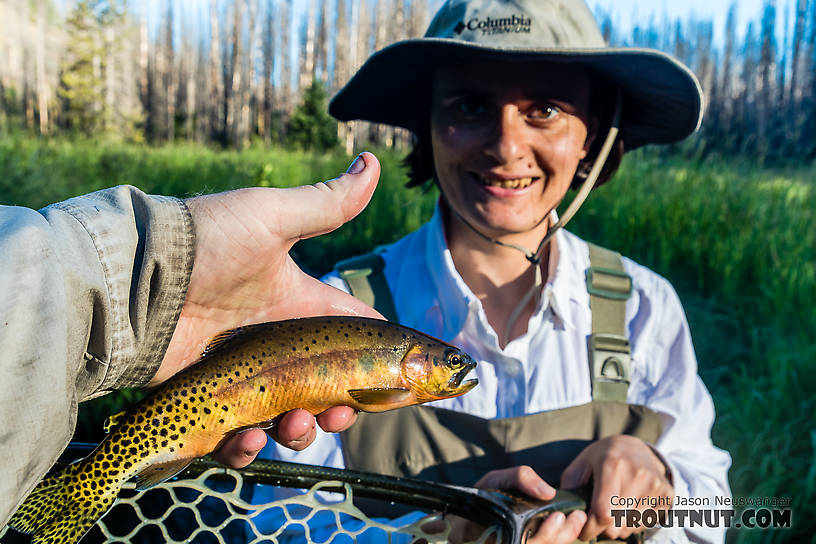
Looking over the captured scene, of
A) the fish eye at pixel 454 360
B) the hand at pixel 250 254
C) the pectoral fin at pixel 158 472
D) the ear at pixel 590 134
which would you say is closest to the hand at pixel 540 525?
the fish eye at pixel 454 360

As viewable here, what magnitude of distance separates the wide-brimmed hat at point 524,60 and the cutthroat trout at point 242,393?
1.24 m

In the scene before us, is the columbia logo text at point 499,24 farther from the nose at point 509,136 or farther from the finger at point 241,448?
the finger at point 241,448

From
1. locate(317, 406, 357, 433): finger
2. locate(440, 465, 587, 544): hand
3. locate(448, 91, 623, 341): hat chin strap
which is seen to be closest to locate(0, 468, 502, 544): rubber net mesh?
locate(440, 465, 587, 544): hand

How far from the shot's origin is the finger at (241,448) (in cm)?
138

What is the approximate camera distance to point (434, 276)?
2674 millimetres

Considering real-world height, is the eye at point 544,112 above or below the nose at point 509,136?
above

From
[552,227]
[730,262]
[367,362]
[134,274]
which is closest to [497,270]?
[552,227]

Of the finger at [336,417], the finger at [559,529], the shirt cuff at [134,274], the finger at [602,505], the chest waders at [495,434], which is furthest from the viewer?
the chest waders at [495,434]

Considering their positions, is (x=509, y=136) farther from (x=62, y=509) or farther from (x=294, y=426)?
(x=62, y=509)

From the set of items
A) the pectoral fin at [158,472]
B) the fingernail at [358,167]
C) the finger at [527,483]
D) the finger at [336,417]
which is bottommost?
the finger at [527,483]

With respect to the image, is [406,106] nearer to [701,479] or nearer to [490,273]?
[490,273]

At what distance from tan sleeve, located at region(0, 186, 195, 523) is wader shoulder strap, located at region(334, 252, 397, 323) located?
1055 mm

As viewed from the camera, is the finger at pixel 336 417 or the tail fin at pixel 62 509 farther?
the finger at pixel 336 417

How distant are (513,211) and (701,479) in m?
1.16
